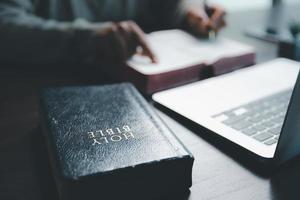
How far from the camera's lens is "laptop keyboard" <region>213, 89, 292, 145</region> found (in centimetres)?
65

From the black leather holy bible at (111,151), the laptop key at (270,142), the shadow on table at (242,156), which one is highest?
the black leather holy bible at (111,151)

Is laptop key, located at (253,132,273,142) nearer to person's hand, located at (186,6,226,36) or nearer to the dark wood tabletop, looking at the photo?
the dark wood tabletop

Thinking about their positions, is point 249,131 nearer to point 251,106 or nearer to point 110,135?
point 251,106

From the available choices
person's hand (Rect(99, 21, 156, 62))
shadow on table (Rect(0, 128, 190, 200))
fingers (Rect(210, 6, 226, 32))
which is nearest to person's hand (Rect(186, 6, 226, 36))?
fingers (Rect(210, 6, 226, 32))

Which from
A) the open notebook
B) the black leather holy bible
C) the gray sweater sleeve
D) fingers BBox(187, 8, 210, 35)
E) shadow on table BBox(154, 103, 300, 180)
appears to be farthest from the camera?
fingers BBox(187, 8, 210, 35)

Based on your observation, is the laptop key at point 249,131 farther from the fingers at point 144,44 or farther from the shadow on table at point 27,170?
the fingers at point 144,44

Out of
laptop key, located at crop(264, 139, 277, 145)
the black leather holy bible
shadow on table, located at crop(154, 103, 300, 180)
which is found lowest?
shadow on table, located at crop(154, 103, 300, 180)

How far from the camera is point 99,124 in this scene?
23.8 inches

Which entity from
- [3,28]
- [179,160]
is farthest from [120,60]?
[179,160]

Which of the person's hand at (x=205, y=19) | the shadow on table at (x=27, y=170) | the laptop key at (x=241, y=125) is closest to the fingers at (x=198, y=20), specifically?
the person's hand at (x=205, y=19)

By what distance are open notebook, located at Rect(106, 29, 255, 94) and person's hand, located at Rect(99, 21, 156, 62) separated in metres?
0.02

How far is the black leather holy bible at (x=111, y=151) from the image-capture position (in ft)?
1.56

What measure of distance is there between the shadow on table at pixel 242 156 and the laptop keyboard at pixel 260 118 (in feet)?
0.11

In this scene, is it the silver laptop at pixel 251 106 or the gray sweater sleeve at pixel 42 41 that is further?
the gray sweater sleeve at pixel 42 41
